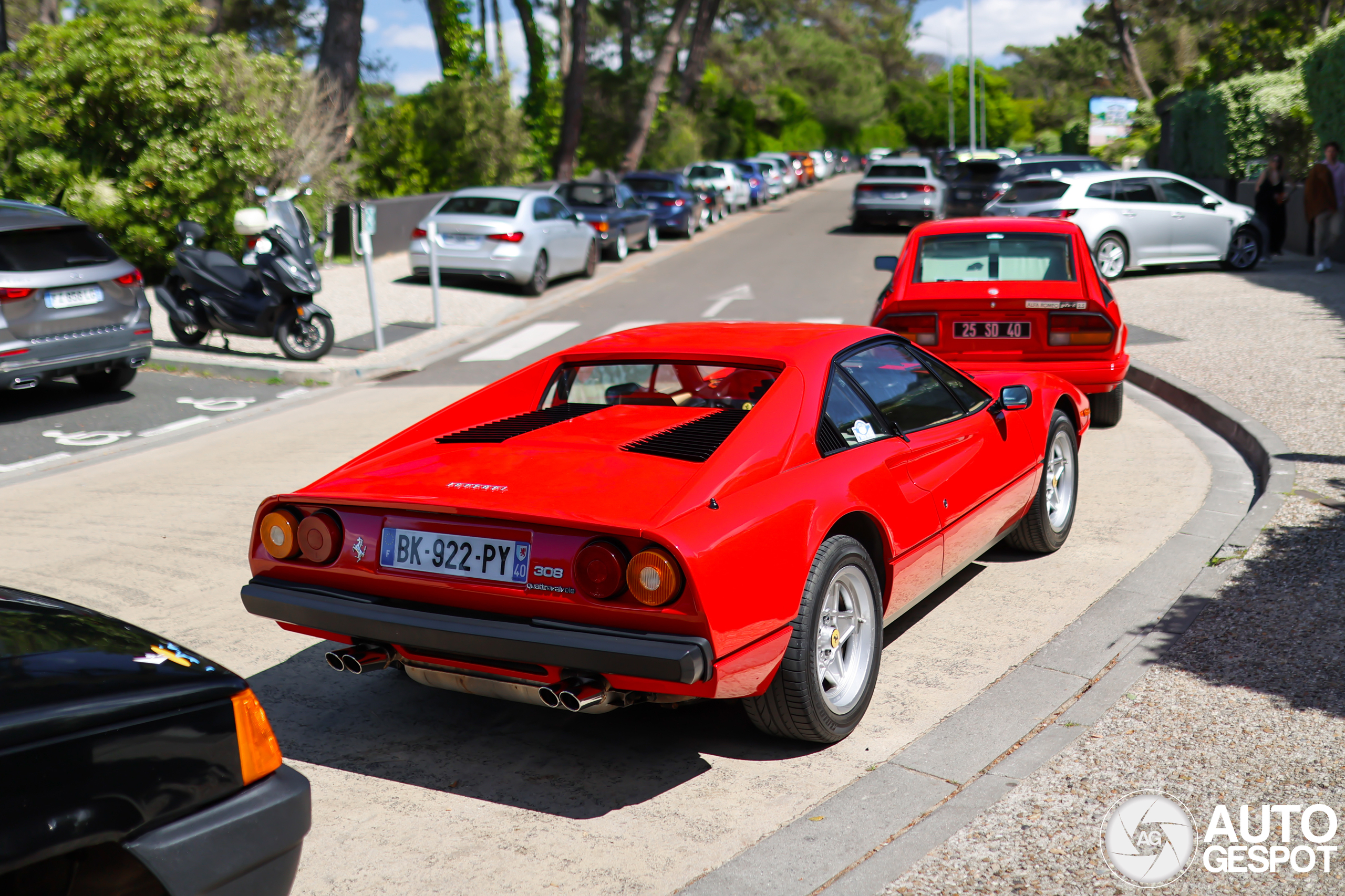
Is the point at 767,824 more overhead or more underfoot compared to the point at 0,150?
more underfoot

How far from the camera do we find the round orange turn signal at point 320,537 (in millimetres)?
3994

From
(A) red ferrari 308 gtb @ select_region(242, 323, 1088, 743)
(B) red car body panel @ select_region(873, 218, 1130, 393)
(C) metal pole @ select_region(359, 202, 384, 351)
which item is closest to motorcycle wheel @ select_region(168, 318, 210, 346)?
(C) metal pole @ select_region(359, 202, 384, 351)

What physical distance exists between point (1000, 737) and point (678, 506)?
1538 mm

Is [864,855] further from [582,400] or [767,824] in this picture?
[582,400]

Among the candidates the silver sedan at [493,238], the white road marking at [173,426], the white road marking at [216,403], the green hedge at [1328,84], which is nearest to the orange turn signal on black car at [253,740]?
the white road marking at [173,426]

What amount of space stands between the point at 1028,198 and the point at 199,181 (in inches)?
481

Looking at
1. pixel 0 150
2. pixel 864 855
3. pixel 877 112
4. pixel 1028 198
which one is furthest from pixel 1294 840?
pixel 877 112

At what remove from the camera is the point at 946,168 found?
43781mm

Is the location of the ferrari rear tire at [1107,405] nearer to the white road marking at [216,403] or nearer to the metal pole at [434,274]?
the white road marking at [216,403]

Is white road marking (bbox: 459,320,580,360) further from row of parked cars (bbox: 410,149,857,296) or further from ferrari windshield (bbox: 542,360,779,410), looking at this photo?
ferrari windshield (bbox: 542,360,779,410)

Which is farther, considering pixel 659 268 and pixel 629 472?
pixel 659 268

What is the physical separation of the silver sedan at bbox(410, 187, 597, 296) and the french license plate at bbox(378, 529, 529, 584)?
14966 millimetres

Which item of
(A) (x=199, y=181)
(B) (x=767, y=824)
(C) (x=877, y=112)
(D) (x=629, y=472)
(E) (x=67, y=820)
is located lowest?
(B) (x=767, y=824)

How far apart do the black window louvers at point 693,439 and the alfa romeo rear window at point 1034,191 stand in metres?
14.8
